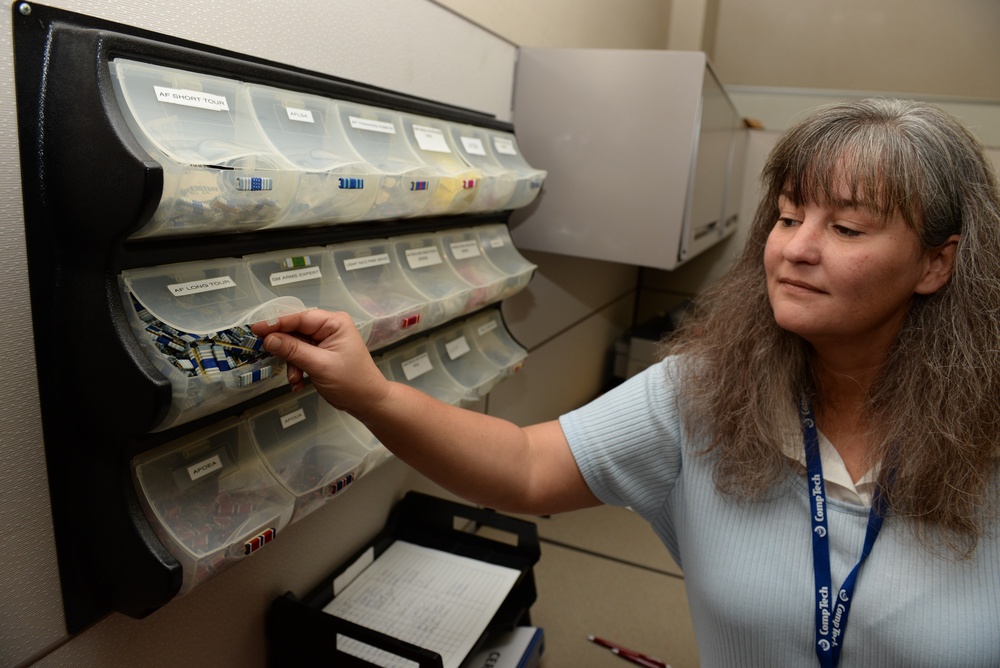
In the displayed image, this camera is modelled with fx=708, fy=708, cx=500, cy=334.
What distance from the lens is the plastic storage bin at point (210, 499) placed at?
0.68 metres

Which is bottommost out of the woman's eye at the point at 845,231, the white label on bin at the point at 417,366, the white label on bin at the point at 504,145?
the white label on bin at the point at 417,366

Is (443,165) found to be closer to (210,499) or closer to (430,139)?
(430,139)

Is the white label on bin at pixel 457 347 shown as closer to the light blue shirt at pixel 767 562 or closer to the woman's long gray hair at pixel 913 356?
the light blue shirt at pixel 767 562

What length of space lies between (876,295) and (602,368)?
187 cm

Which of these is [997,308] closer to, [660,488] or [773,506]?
[773,506]

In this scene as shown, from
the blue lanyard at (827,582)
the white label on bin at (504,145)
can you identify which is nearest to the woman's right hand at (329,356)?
the blue lanyard at (827,582)

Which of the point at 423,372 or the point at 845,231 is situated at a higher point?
the point at 845,231

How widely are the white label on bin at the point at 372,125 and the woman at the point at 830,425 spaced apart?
30 centimetres

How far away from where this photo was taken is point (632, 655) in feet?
4.21

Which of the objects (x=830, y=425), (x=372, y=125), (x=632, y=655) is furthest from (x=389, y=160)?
(x=632, y=655)

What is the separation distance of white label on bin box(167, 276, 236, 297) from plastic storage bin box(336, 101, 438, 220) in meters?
0.21

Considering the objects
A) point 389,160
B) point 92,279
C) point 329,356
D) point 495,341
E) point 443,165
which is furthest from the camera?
point 495,341

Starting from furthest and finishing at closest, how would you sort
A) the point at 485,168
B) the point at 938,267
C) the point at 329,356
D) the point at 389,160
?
the point at 485,168, the point at 389,160, the point at 938,267, the point at 329,356

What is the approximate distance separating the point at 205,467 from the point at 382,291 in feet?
1.08
